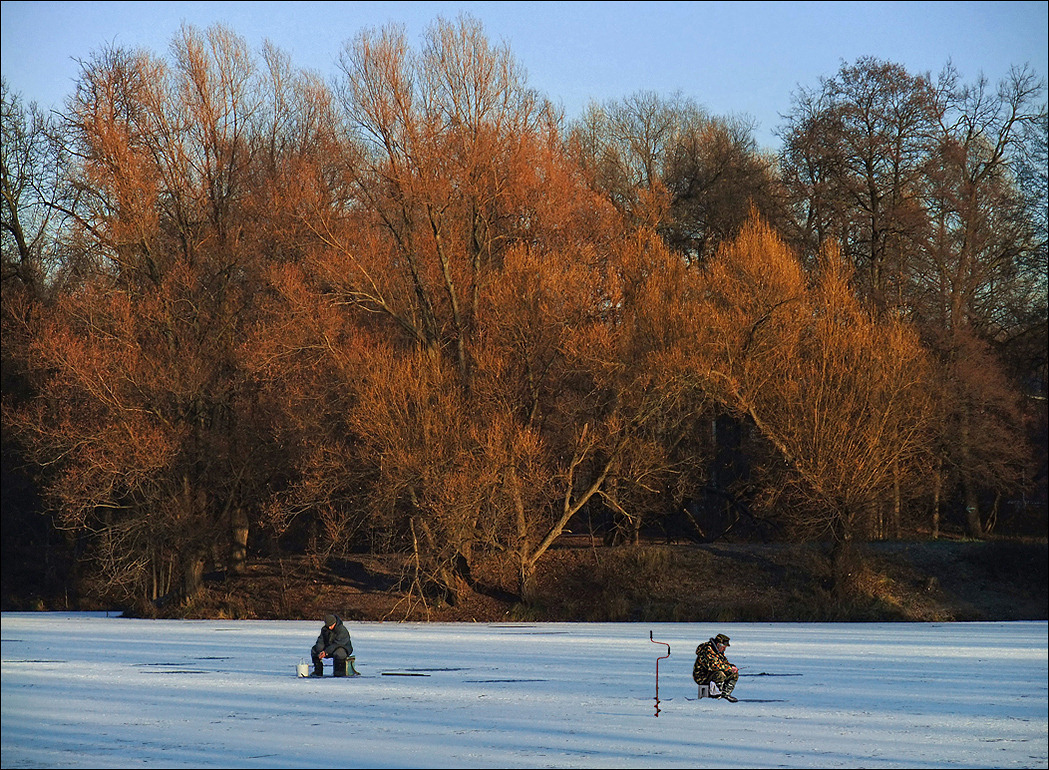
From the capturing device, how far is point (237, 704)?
1331 centimetres

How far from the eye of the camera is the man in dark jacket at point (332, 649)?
657 inches

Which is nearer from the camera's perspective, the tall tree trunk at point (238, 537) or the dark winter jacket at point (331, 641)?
the dark winter jacket at point (331, 641)

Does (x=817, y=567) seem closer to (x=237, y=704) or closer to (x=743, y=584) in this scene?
(x=743, y=584)

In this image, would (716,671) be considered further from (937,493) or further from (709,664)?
→ (937,493)

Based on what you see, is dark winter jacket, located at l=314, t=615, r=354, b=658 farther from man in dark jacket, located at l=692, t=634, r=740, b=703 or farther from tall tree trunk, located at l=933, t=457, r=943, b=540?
tall tree trunk, located at l=933, t=457, r=943, b=540

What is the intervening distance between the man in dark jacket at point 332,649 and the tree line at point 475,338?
501 inches

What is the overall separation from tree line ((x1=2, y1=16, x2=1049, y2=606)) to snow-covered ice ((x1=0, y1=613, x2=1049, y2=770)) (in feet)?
27.7

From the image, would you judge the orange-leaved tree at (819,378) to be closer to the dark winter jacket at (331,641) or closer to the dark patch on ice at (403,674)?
the dark patch on ice at (403,674)

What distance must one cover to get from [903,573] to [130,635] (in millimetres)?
18908

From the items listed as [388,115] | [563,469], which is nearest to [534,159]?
[388,115]

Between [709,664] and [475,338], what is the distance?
19528mm

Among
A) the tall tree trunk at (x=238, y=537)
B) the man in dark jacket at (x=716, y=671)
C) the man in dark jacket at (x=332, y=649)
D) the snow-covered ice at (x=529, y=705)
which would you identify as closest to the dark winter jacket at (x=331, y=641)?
the man in dark jacket at (x=332, y=649)

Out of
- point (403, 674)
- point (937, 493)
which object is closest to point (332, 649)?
point (403, 674)

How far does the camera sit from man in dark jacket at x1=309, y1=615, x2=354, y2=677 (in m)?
16.7
